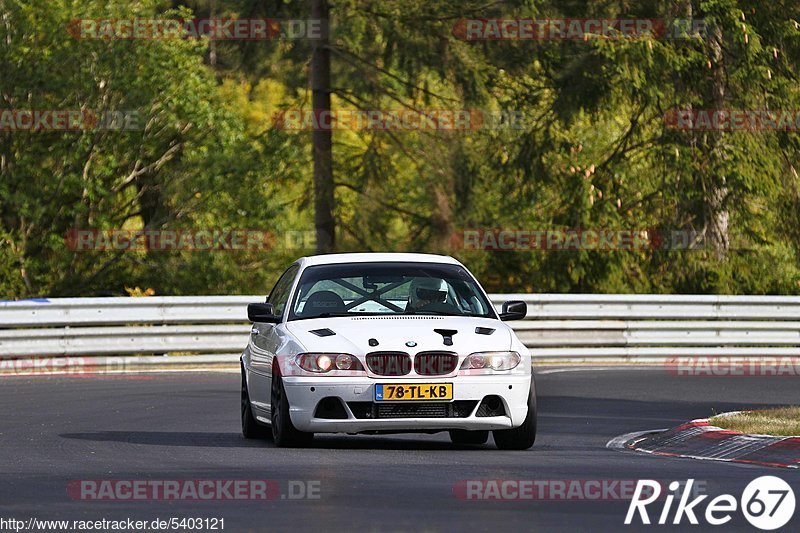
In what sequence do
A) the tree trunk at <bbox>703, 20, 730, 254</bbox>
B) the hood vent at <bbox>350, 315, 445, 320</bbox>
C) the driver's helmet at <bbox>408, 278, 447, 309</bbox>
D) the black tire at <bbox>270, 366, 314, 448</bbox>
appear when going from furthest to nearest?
the tree trunk at <bbox>703, 20, 730, 254</bbox>
the driver's helmet at <bbox>408, 278, 447, 309</bbox>
the hood vent at <bbox>350, 315, 445, 320</bbox>
the black tire at <bbox>270, 366, 314, 448</bbox>

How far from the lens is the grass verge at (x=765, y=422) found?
44.2 feet

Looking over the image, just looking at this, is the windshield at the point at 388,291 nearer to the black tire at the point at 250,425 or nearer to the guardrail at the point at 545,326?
the black tire at the point at 250,425

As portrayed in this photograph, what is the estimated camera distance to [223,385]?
21.0 metres

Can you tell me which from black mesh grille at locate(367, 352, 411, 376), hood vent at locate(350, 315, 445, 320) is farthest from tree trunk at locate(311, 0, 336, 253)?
black mesh grille at locate(367, 352, 411, 376)

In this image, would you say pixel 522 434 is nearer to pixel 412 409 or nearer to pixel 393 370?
pixel 412 409

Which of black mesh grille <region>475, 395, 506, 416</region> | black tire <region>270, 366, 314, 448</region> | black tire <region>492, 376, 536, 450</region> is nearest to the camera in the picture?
black mesh grille <region>475, 395, 506, 416</region>

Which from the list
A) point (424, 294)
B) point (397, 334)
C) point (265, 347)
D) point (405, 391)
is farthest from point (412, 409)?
point (265, 347)

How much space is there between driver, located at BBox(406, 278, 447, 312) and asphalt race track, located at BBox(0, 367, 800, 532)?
1081 mm

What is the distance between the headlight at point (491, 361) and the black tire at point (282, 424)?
1317 mm

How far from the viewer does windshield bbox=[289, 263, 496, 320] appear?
13.4 metres

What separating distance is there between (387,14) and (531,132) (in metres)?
3.97

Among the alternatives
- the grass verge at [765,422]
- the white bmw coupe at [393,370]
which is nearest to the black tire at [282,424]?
the white bmw coupe at [393,370]

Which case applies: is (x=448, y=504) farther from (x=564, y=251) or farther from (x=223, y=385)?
(x=564, y=251)

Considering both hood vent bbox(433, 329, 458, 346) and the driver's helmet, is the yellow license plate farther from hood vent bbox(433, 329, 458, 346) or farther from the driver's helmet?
the driver's helmet
